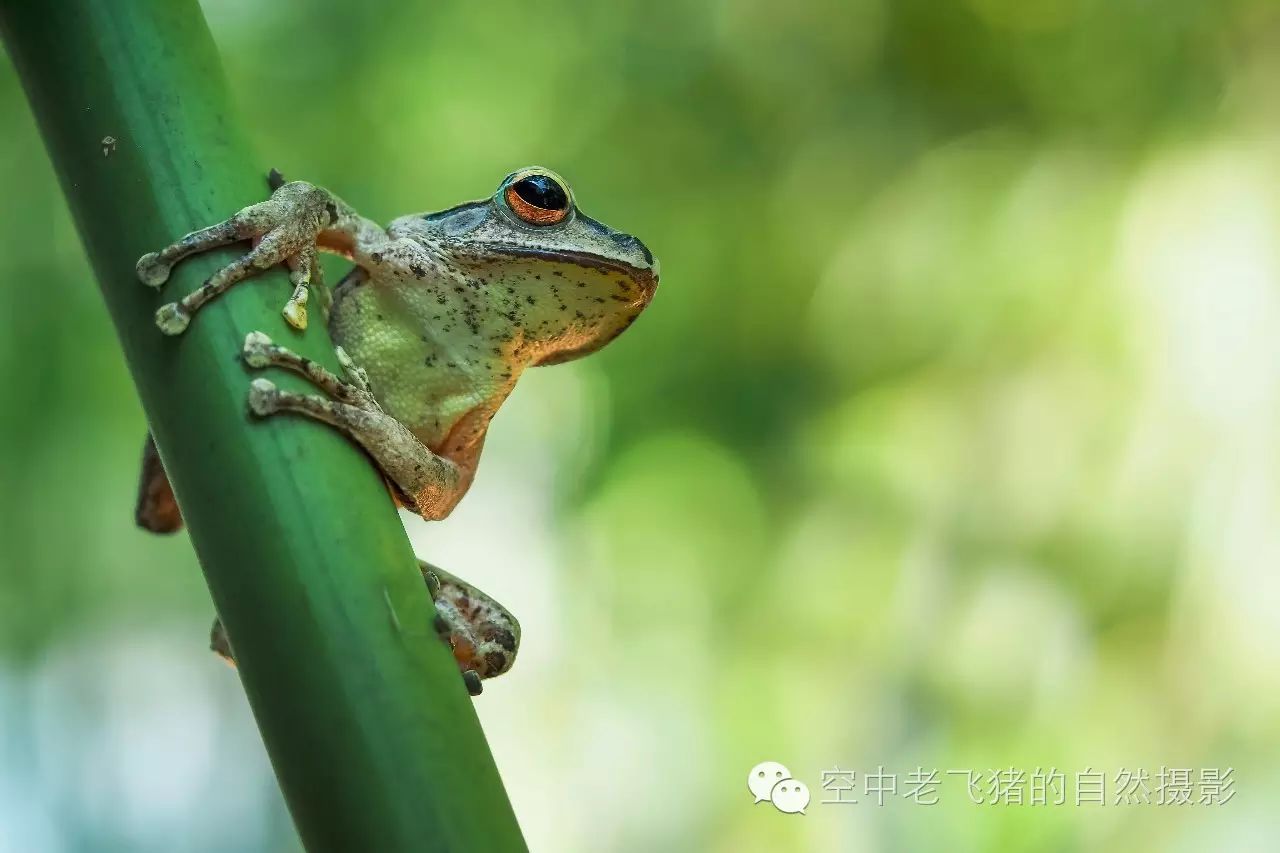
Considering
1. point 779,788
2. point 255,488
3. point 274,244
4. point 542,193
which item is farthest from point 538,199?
point 779,788

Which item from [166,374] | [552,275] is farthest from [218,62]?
[552,275]

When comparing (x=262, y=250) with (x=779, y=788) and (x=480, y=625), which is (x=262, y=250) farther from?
(x=779, y=788)

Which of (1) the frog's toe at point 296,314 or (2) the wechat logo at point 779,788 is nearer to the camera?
(1) the frog's toe at point 296,314

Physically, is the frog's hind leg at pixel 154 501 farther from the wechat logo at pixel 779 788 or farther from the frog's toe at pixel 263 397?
the wechat logo at pixel 779 788

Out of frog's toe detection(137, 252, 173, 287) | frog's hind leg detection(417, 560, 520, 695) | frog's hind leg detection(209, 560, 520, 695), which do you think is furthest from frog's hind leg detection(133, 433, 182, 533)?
frog's toe detection(137, 252, 173, 287)

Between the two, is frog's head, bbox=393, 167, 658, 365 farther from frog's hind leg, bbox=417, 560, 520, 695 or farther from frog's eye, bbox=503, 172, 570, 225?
frog's hind leg, bbox=417, 560, 520, 695

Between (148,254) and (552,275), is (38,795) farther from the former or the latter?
(148,254)

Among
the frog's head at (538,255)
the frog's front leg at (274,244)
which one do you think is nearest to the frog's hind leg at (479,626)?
the frog's head at (538,255)
